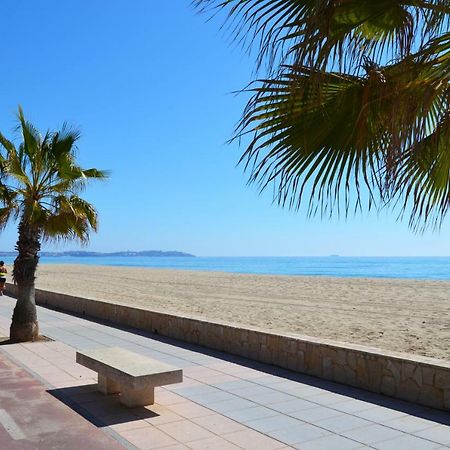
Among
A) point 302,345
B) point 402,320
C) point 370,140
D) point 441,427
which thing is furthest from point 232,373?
point 402,320

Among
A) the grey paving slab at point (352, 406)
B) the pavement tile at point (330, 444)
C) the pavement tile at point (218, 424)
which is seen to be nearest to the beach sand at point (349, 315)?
the grey paving slab at point (352, 406)

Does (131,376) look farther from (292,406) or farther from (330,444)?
(330,444)

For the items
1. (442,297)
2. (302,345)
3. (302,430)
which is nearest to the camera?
(302,430)

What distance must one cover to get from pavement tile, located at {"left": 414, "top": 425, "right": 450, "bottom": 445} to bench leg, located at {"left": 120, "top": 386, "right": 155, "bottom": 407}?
2.52m

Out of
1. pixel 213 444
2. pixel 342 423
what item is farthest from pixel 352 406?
pixel 213 444

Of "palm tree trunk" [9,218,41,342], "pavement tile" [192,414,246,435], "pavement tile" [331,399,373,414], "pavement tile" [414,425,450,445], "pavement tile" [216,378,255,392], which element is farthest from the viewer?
"palm tree trunk" [9,218,41,342]

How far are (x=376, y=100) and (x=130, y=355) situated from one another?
4.27 meters

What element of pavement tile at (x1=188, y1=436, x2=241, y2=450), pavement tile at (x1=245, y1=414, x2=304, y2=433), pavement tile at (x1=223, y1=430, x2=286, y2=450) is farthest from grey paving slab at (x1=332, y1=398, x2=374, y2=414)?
pavement tile at (x1=188, y1=436, x2=241, y2=450)

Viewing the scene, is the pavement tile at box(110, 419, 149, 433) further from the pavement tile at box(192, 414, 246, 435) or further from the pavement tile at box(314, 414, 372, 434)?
the pavement tile at box(314, 414, 372, 434)

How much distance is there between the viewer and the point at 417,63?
8.98ft

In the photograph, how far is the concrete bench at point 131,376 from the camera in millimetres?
5160

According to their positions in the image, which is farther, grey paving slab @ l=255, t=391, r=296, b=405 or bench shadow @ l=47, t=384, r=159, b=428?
grey paving slab @ l=255, t=391, r=296, b=405

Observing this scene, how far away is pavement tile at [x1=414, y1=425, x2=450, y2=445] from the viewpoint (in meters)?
4.41

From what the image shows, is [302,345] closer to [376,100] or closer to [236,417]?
[236,417]
